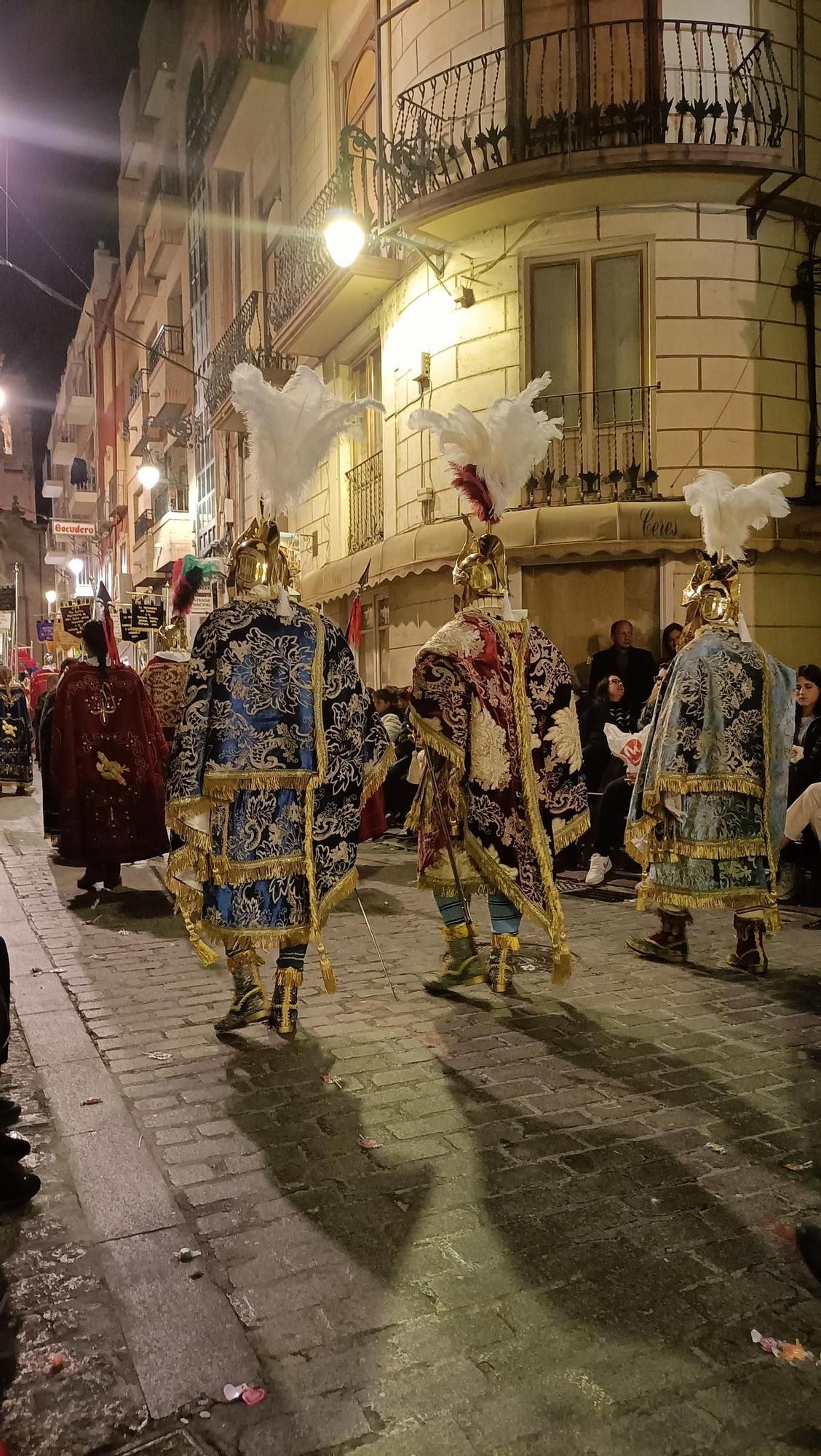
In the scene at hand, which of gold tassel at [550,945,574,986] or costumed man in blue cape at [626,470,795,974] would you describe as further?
costumed man in blue cape at [626,470,795,974]

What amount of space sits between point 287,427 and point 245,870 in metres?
1.98

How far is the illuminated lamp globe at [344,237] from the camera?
11.4 m

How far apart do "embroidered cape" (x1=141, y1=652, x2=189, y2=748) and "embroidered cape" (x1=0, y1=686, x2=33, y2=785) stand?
7.98 meters

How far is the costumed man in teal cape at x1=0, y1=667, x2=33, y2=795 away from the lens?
1675 cm

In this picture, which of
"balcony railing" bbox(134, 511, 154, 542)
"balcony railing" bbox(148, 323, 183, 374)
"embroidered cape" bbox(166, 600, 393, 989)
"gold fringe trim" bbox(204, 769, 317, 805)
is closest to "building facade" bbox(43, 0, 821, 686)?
"embroidered cape" bbox(166, 600, 393, 989)

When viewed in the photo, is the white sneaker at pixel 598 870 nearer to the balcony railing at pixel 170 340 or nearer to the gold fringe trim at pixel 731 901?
the gold fringe trim at pixel 731 901

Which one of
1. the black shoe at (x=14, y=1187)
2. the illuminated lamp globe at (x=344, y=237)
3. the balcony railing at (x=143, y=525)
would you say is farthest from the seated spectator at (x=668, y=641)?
the balcony railing at (x=143, y=525)

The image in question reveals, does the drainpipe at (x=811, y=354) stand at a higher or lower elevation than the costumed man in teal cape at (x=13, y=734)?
higher

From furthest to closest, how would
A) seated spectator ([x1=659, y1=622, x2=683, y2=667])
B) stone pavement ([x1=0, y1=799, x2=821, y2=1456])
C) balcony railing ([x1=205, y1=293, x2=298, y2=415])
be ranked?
balcony railing ([x1=205, y1=293, x2=298, y2=415]), seated spectator ([x1=659, y1=622, x2=683, y2=667]), stone pavement ([x1=0, y1=799, x2=821, y2=1456])

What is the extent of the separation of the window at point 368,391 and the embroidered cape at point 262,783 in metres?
10.6

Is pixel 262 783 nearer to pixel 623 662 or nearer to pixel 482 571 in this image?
pixel 482 571

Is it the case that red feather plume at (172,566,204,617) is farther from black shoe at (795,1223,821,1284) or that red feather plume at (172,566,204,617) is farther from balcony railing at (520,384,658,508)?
black shoe at (795,1223,821,1284)

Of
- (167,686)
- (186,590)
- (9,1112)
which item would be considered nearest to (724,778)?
(9,1112)

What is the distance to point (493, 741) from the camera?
5188 mm
